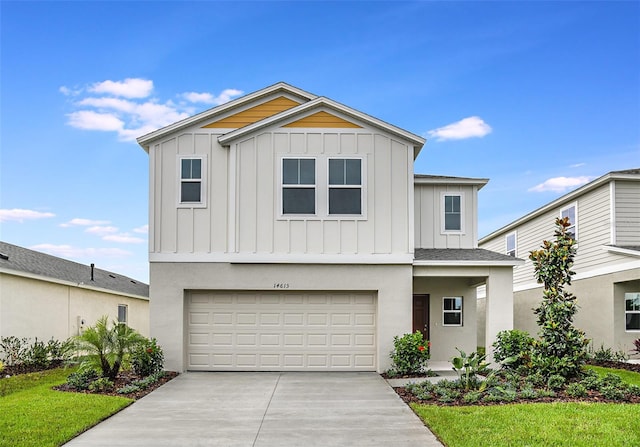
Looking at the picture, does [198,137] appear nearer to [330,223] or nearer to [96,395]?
[330,223]

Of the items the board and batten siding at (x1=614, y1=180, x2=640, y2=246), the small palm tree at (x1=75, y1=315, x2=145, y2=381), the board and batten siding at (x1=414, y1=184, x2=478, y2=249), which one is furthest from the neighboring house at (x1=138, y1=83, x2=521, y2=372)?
the board and batten siding at (x1=614, y1=180, x2=640, y2=246)

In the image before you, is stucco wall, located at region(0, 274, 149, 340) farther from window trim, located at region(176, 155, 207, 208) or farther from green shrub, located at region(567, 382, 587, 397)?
green shrub, located at region(567, 382, 587, 397)

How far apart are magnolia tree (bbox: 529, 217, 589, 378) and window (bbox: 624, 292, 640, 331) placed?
7.88 m

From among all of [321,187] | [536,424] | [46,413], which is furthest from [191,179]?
[536,424]

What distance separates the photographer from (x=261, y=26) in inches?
693

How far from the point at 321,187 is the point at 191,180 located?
3.45m

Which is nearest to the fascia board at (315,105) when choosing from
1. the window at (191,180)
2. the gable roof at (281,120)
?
the gable roof at (281,120)

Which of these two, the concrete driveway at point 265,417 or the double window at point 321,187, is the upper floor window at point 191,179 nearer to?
the double window at point 321,187

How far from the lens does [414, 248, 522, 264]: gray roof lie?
17359mm

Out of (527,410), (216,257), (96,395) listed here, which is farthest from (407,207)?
(96,395)

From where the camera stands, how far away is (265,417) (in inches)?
432

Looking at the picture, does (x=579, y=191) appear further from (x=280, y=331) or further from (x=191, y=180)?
(x=191, y=180)

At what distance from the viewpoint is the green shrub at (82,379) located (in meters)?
13.8

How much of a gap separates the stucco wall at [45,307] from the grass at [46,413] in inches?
168
